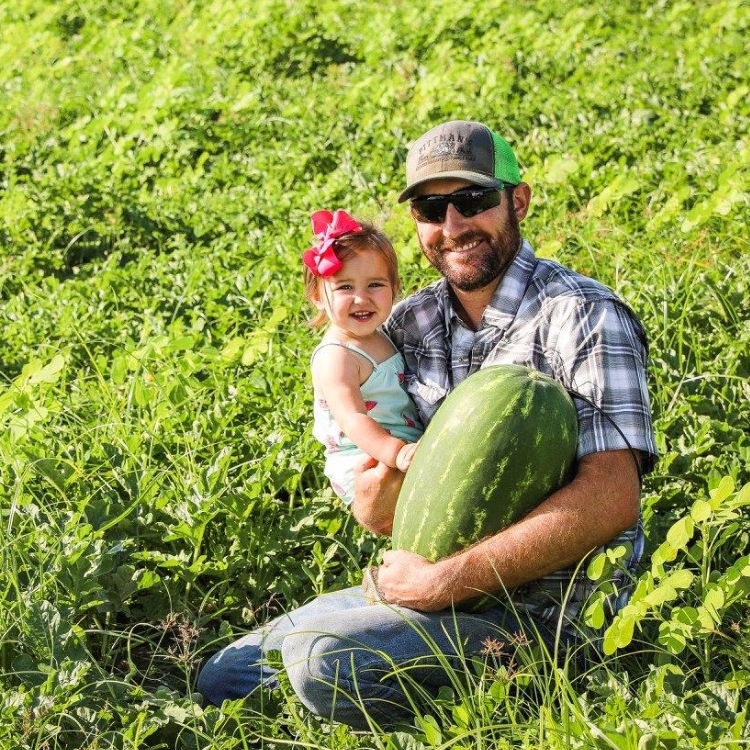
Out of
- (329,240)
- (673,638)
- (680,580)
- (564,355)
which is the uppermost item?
(329,240)

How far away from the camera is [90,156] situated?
28.4 feet

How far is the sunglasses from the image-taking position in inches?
146

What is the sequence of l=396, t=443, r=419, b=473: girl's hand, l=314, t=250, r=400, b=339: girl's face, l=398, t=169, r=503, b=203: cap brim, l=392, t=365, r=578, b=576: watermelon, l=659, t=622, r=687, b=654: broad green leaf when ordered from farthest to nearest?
l=314, t=250, r=400, b=339: girl's face < l=398, t=169, r=503, b=203: cap brim < l=396, t=443, r=419, b=473: girl's hand < l=392, t=365, r=578, b=576: watermelon < l=659, t=622, r=687, b=654: broad green leaf

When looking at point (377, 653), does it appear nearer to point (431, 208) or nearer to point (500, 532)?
point (500, 532)

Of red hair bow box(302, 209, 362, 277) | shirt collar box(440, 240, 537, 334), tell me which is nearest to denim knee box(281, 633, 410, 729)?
shirt collar box(440, 240, 537, 334)

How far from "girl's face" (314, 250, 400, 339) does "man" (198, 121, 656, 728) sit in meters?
0.23

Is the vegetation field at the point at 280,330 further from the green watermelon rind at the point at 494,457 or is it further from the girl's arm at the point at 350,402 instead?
the girl's arm at the point at 350,402

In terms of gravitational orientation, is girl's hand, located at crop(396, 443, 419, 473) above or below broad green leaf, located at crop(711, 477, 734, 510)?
below

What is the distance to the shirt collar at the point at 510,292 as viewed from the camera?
3.67 meters

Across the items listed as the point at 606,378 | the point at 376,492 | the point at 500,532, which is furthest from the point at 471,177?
the point at 500,532

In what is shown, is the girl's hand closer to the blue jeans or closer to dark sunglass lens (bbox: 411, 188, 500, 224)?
the blue jeans

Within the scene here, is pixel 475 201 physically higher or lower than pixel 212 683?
higher

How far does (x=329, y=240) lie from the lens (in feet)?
12.6

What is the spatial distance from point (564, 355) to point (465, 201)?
0.69m
